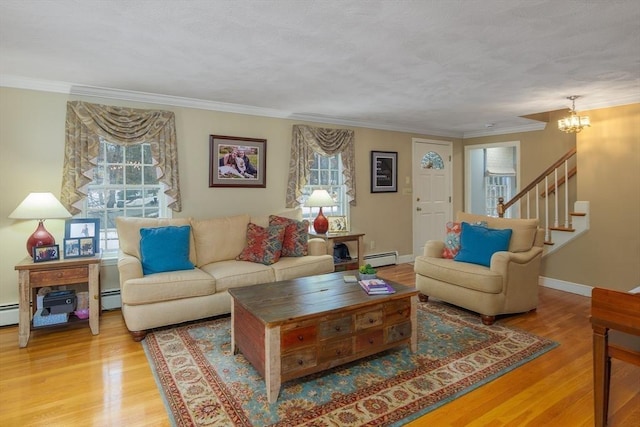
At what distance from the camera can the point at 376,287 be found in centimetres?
268

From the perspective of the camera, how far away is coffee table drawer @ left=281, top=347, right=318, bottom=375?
218 centimetres

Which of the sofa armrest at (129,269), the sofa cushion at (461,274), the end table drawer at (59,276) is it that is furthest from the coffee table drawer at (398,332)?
the end table drawer at (59,276)

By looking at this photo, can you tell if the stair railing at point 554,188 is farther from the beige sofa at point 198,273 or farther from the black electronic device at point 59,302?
the black electronic device at point 59,302

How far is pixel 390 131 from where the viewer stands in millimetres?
5719

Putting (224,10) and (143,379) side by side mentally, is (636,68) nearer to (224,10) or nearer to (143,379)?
(224,10)

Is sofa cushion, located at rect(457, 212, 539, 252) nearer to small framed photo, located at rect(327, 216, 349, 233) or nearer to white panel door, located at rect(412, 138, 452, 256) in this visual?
small framed photo, located at rect(327, 216, 349, 233)

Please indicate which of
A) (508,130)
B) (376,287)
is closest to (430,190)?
(508,130)

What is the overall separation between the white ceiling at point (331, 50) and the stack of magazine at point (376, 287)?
5.55 ft

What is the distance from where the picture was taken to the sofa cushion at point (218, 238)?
3.83 meters

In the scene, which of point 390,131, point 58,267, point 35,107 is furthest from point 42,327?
point 390,131

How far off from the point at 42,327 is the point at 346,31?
11.0ft

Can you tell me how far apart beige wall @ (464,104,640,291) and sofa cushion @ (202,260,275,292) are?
370 centimetres

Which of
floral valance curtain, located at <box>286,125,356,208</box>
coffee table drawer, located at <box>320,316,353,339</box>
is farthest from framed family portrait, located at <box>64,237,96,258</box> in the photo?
coffee table drawer, located at <box>320,316,353,339</box>

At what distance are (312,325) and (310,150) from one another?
3061 millimetres
